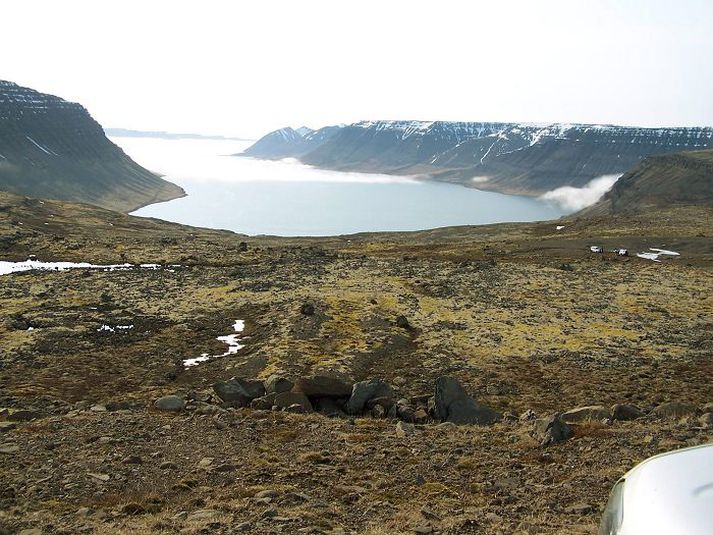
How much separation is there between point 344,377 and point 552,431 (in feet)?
31.7

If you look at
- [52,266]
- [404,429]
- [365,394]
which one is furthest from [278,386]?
[52,266]

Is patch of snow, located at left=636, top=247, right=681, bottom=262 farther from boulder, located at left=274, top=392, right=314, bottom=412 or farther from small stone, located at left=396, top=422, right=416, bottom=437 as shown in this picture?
boulder, located at left=274, top=392, right=314, bottom=412

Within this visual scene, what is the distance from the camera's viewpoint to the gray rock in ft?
50.8

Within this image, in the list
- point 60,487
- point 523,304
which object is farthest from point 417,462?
point 523,304

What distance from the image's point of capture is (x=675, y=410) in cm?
1520

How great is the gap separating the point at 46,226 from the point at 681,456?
89.2m

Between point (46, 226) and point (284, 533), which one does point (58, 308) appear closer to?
point (284, 533)

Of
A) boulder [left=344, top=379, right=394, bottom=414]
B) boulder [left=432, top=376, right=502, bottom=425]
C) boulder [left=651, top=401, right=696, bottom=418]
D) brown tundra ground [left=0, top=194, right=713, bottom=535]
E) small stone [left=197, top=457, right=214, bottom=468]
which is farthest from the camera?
boulder [left=344, top=379, right=394, bottom=414]

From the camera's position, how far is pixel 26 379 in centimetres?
2034

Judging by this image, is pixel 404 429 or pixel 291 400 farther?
pixel 291 400

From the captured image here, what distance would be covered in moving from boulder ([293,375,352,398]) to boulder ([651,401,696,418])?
9.04m

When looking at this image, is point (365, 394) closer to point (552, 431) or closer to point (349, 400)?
point (349, 400)

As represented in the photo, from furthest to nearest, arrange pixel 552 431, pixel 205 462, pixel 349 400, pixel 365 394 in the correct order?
pixel 365 394
pixel 349 400
pixel 552 431
pixel 205 462

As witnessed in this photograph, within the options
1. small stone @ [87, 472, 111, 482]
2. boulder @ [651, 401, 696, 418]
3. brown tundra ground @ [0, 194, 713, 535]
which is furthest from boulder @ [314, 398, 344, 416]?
boulder @ [651, 401, 696, 418]
